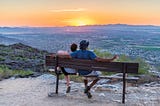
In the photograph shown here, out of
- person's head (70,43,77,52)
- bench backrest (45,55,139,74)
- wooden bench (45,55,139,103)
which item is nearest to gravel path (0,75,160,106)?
wooden bench (45,55,139,103)

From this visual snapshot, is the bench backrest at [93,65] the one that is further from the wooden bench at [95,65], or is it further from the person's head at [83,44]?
the person's head at [83,44]

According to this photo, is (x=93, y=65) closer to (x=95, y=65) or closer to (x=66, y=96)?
(x=95, y=65)

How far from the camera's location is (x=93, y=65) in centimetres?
995

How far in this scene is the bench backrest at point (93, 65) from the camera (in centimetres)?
963

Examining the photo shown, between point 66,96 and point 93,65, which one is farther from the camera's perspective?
point 66,96

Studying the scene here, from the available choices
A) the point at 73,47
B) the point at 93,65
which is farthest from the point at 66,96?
the point at 73,47

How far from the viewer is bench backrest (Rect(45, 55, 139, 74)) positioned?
9633mm

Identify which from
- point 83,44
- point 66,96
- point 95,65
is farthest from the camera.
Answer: point 66,96

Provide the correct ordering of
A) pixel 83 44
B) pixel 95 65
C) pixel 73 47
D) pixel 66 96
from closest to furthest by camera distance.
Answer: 1. pixel 95 65
2. pixel 83 44
3. pixel 66 96
4. pixel 73 47

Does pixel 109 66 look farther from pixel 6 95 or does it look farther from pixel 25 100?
pixel 6 95

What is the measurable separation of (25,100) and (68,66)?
4.40 feet

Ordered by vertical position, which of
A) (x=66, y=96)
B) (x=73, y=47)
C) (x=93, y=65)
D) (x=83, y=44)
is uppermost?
(x=83, y=44)

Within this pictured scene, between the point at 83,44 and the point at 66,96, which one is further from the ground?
the point at 83,44

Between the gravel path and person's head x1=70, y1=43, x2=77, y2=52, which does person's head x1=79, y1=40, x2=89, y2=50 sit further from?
the gravel path
